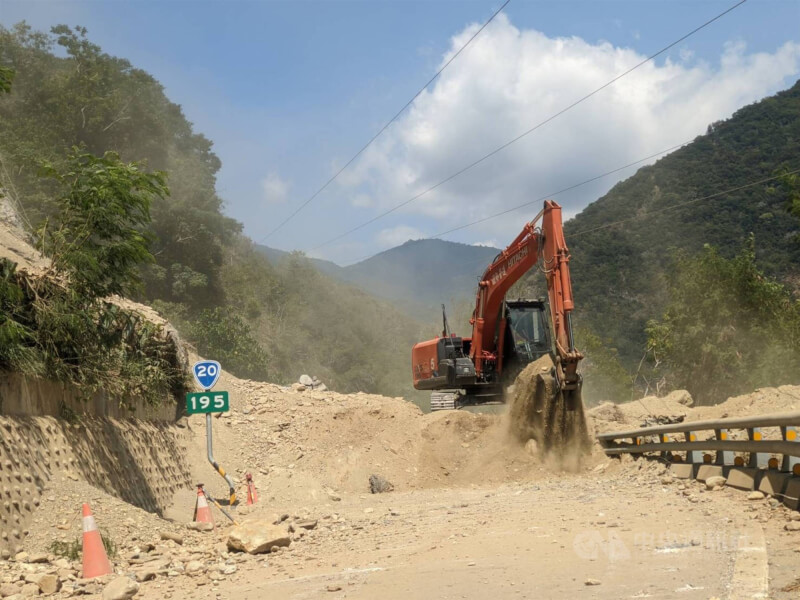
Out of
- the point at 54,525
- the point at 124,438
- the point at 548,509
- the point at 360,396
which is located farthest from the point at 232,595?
the point at 360,396

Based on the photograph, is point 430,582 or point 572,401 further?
point 572,401

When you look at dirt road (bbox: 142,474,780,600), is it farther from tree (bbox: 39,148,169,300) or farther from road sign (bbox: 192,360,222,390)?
tree (bbox: 39,148,169,300)

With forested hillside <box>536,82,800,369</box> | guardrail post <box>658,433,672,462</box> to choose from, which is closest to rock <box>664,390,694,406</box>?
guardrail post <box>658,433,672,462</box>

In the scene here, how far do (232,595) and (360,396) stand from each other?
17757 millimetres

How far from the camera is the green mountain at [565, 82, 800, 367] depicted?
54531mm

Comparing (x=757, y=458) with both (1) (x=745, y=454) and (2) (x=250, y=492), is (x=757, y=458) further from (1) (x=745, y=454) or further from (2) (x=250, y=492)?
(2) (x=250, y=492)

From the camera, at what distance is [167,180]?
141ft

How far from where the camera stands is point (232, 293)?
179ft

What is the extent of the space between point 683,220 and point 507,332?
48.0 meters

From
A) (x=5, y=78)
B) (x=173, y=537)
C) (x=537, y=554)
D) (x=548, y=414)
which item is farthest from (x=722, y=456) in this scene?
(x=5, y=78)

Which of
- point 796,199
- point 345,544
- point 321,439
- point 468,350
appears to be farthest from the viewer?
point 796,199

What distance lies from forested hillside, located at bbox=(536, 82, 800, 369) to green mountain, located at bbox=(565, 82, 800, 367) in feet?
0.27

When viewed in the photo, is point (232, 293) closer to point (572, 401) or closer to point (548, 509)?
point (572, 401)

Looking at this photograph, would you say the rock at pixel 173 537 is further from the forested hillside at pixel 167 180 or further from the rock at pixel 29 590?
the forested hillside at pixel 167 180
